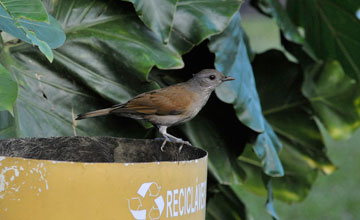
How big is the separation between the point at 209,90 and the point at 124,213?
1.34 metres

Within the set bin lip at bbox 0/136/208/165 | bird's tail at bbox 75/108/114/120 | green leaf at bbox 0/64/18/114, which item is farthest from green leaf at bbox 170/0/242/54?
green leaf at bbox 0/64/18/114

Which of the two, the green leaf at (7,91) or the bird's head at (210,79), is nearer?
the green leaf at (7,91)

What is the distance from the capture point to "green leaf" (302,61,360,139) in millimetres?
4531

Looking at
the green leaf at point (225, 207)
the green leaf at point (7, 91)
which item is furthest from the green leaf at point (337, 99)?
the green leaf at point (7, 91)

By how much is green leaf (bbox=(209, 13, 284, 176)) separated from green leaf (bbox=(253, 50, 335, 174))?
3.41 ft

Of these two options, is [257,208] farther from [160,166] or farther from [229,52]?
[160,166]

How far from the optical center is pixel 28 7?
6.40ft

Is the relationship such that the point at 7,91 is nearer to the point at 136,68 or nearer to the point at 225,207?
the point at 136,68

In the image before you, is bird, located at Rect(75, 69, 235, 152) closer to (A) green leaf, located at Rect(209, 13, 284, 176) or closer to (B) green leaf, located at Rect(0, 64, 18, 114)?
(A) green leaf, located at Rect(209, 13, 284, 176)

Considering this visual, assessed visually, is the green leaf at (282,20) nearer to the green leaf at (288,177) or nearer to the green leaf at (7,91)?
the green leaf at (288,177)

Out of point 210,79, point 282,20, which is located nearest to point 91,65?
point 210,79

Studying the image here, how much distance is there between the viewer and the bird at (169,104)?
8.75 ft

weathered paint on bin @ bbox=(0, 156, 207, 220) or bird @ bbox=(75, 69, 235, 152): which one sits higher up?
weathered paint on bin @ bbox=(0, 156, 207, 220)

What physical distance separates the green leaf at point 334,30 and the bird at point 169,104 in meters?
1.63
